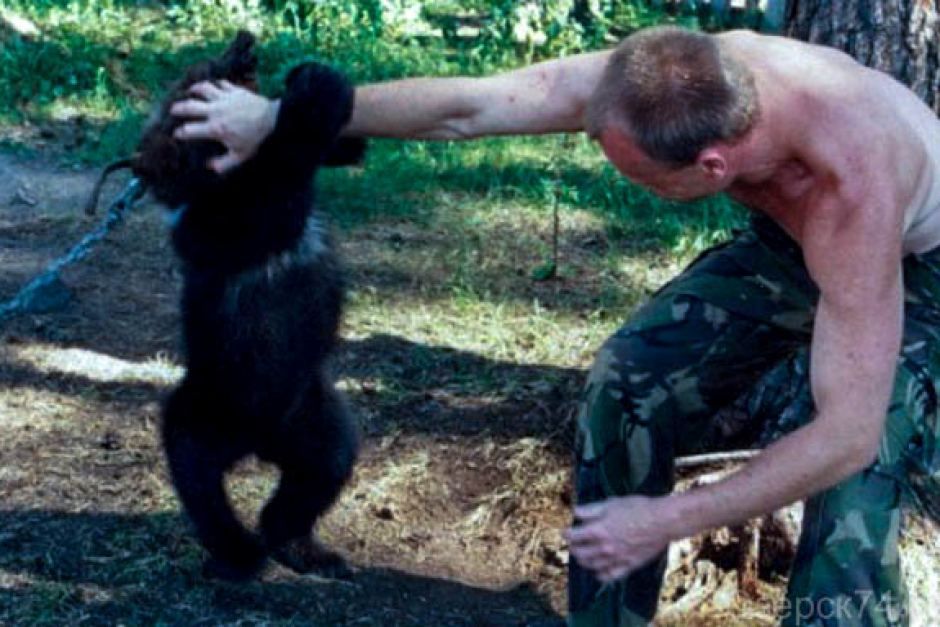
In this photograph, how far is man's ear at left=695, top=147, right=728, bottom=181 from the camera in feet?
12.6

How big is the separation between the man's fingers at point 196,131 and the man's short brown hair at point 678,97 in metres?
1.25

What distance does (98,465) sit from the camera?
6.01 m

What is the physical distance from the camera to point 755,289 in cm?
460

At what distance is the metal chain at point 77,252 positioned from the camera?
526cm

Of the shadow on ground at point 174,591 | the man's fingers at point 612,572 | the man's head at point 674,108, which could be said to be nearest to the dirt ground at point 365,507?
the shadow on ground at point 174,591

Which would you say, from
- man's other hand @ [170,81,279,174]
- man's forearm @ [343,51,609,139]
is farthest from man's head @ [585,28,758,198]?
man's other hand @ [170,81,279,174]

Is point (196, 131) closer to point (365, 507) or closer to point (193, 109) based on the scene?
point (193, 109)

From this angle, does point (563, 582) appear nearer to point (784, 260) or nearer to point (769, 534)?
point (769, 534)

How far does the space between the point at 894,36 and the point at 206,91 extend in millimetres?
2504

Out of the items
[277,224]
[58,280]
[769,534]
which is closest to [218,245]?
[277,224]

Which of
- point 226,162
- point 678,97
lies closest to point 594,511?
point 678,97

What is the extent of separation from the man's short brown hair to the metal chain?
1.93 m

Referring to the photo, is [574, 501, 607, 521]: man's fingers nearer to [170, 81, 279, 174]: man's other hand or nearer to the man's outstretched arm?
the man's outstretched arm

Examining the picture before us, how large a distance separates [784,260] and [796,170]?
0.62 metres
